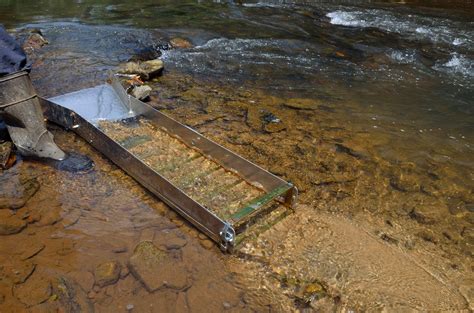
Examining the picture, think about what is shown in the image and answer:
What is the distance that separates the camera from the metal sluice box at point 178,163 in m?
4.37

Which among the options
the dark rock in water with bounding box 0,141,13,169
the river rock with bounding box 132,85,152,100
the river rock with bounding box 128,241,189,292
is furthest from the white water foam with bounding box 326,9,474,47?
the dark rock in water with bounding box 0,141,13,169

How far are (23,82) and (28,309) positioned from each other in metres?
2.83

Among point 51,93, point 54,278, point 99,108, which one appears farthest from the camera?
Result: point 51,93

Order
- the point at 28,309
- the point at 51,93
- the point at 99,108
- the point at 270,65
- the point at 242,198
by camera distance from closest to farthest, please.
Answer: the point at 28,309, the point at 242,198, the point at 99,108, the point at 51,93, the point at 270,65

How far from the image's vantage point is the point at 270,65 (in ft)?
31.2

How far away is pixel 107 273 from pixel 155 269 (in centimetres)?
48

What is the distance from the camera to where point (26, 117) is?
16.6ft

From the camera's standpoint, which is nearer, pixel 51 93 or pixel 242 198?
pixel 242 198

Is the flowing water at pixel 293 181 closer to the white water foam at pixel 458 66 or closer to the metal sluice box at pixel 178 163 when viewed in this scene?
the white water foam at pixel 458 66

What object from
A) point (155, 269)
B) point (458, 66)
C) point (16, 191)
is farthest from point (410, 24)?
point (16, 191)

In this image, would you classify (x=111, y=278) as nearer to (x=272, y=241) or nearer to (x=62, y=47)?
(x=272, y=241)

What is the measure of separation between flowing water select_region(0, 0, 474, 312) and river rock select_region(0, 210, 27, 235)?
2cm

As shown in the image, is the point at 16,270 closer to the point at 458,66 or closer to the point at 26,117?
the point at 26,117

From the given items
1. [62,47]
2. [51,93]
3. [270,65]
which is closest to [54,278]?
[51,93]
